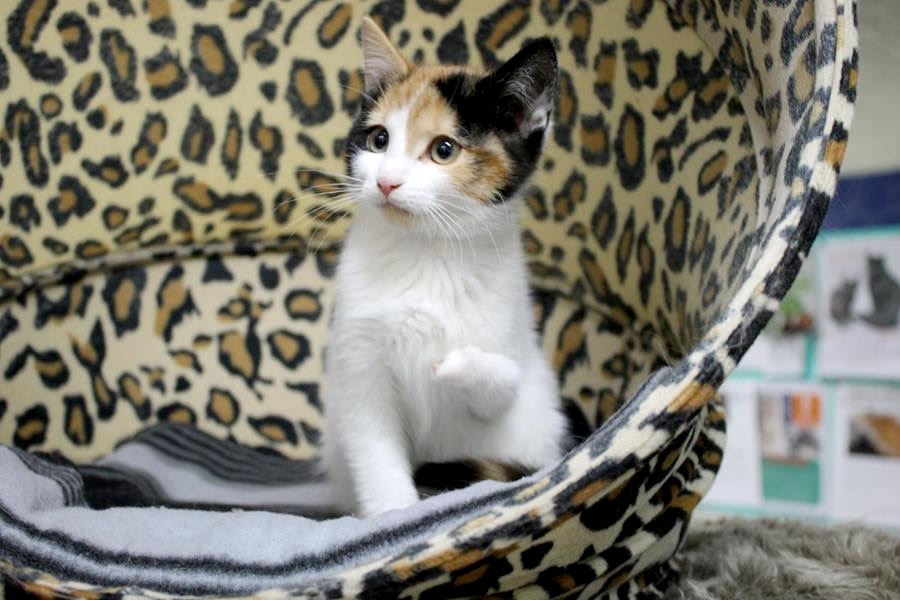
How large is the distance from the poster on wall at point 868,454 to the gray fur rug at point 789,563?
1106 millimetres

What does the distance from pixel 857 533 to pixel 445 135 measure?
2.72 feet

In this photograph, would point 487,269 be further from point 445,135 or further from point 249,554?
point 249,554

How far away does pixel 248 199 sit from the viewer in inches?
59.7

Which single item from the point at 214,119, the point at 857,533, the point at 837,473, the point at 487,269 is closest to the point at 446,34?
the point at 214,119

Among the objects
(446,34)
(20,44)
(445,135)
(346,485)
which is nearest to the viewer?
(445,135)

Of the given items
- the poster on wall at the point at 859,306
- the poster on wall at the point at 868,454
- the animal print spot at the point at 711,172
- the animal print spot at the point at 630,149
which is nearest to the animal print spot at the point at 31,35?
the animal print spot at the point at 630,149

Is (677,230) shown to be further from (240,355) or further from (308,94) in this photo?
(240,355)

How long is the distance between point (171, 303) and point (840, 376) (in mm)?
1811

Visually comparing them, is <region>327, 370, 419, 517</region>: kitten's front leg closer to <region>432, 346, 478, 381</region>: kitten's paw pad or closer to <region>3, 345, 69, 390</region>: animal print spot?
<region>432, 346, 478, 381</region>: kitten's paw pad

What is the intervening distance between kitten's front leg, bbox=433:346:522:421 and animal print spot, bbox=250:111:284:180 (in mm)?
723

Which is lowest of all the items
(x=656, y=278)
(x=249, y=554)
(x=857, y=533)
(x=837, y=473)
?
(x=837, y=473)

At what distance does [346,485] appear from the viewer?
3.69ft

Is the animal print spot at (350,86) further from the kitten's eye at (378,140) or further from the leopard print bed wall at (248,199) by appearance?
the kitten's eye at (378,140)

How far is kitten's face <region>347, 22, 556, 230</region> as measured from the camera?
0.95 meters
